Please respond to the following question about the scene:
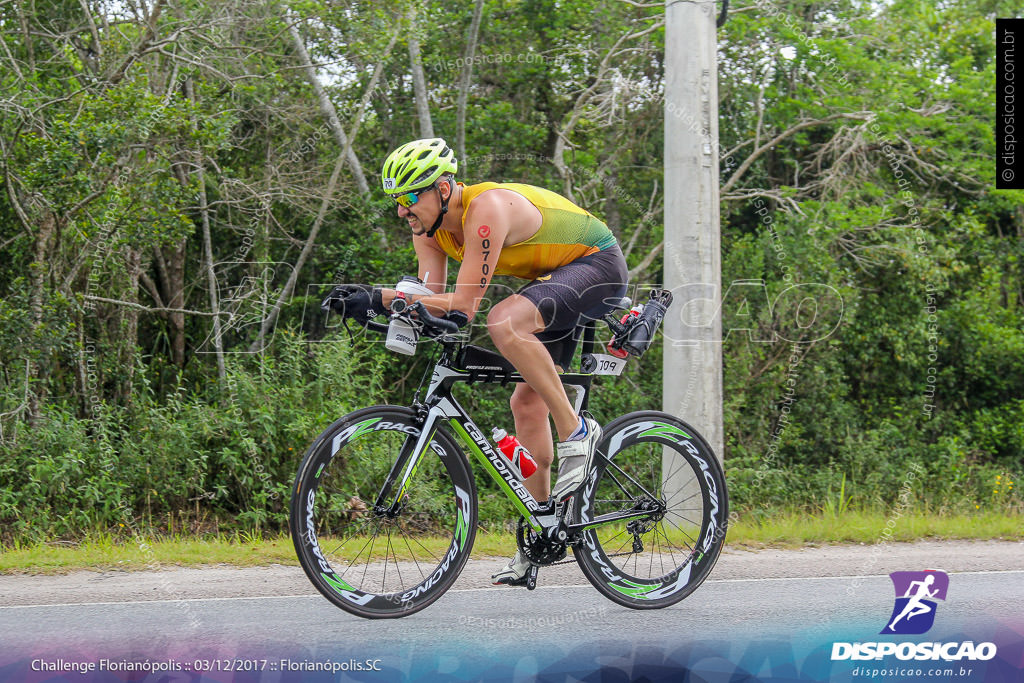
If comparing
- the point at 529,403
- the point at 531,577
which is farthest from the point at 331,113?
the point at 531,577

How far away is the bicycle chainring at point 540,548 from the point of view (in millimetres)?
4164

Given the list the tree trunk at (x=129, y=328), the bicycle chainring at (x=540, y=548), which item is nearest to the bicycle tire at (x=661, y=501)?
the bicycle chainring at (x=540, y=548)

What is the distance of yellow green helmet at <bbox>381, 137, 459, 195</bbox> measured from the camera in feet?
12.6

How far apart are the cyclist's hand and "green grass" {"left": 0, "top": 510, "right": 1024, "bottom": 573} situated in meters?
1.36

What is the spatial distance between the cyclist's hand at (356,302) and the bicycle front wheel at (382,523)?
1.35 ft

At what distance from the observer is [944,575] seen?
17.0ft

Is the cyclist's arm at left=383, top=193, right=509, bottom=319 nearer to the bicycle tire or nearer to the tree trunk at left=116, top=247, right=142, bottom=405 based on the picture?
the bicycle tire

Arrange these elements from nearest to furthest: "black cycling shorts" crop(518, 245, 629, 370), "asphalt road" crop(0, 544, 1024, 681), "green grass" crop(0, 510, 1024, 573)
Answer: "asphalt road" crop(0, 544, 1024, 681), "black cycling shorts" crop(518, 245, 629, 370), "green grass" crop(0, 510, 1024, 573)

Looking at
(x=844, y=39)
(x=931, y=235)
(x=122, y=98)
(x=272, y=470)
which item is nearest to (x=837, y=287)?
(x=931, y=235)

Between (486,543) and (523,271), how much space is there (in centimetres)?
235

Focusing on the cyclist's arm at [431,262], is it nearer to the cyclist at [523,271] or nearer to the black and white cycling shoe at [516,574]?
the cyclist at [523,271]

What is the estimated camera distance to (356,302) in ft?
12.1

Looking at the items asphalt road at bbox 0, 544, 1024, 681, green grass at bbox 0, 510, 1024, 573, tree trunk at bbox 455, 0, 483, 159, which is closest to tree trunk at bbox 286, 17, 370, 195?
tree trunk at bbox 455, 0, 483, 159

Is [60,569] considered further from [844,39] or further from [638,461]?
[844,39]
